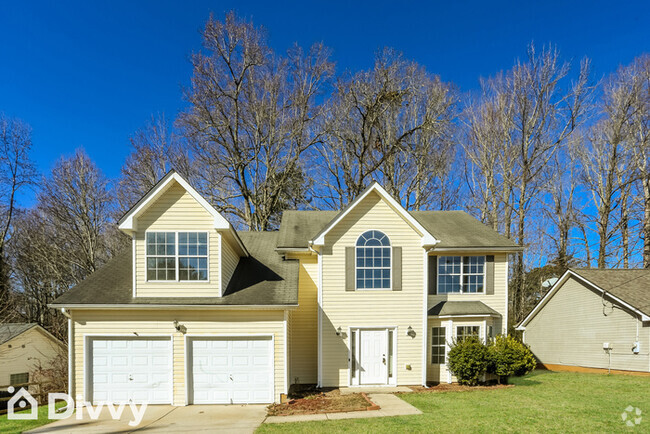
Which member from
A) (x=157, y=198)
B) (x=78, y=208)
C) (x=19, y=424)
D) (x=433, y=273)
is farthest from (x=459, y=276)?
(x=78, y=208)

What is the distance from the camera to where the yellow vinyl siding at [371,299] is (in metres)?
12.4

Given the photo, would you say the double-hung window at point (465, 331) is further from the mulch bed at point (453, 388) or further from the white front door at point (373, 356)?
the white front door at point (373, 356)

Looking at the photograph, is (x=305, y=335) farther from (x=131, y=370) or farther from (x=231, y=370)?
(x=131, y=370)

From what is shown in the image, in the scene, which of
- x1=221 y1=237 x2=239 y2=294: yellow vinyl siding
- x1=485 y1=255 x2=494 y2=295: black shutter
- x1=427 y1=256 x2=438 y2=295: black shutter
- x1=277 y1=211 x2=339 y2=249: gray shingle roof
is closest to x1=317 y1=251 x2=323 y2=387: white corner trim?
x1=277 y1=211 x2=339 y2=249: gray shingle roof

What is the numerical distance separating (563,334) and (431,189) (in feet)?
40.9

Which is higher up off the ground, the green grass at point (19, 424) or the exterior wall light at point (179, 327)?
the exterior wall light at point (179, 327)

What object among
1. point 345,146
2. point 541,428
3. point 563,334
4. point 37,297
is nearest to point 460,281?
point 541,428

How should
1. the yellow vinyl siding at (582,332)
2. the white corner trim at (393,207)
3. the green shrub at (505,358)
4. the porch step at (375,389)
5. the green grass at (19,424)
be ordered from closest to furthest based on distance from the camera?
1. the green grass at (19,424)
2. the porch step at (375,389)
3. the green shrub at (505,358)
4. the white corner trim at (393,207)
5. the yellow vinyl siding at (582,332)

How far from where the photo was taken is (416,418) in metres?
8.69

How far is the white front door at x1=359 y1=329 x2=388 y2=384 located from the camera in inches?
485

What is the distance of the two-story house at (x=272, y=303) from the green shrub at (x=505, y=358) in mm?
954

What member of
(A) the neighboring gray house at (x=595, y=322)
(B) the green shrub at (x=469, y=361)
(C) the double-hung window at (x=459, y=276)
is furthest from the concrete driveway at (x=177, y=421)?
(A) the neighboring gray house at (x=595, y=322)

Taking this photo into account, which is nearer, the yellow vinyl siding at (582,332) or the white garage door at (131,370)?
the white garage door at (131,370)

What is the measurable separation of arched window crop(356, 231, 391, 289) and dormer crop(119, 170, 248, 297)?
183 inches
